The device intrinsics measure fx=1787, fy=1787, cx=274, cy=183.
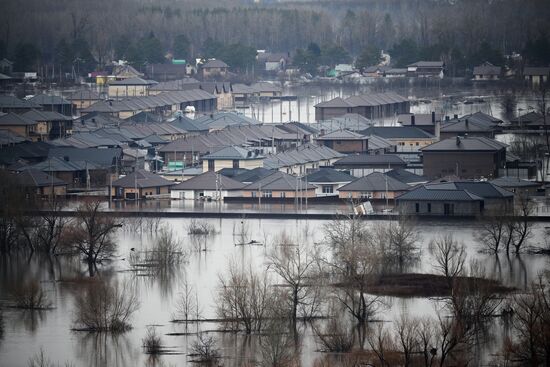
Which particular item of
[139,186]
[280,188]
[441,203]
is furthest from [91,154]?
[441,203]

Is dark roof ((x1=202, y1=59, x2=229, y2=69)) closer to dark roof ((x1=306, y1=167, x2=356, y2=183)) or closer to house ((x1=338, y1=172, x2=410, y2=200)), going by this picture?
dark roof ((x1=306, y1=167, x2=356, y2=183))

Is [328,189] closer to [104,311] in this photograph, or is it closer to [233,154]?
[233,154]

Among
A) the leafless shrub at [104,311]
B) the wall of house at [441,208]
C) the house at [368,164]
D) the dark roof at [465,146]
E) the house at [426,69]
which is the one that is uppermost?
the house at [426,69]

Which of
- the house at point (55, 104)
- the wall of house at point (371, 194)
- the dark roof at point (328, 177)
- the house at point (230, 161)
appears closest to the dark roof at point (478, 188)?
the wall of house at point (371, 194)

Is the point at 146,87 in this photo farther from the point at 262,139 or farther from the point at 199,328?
the point at 199,328

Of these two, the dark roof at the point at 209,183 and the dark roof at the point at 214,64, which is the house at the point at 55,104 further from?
the dark roof at the point at 214,64
